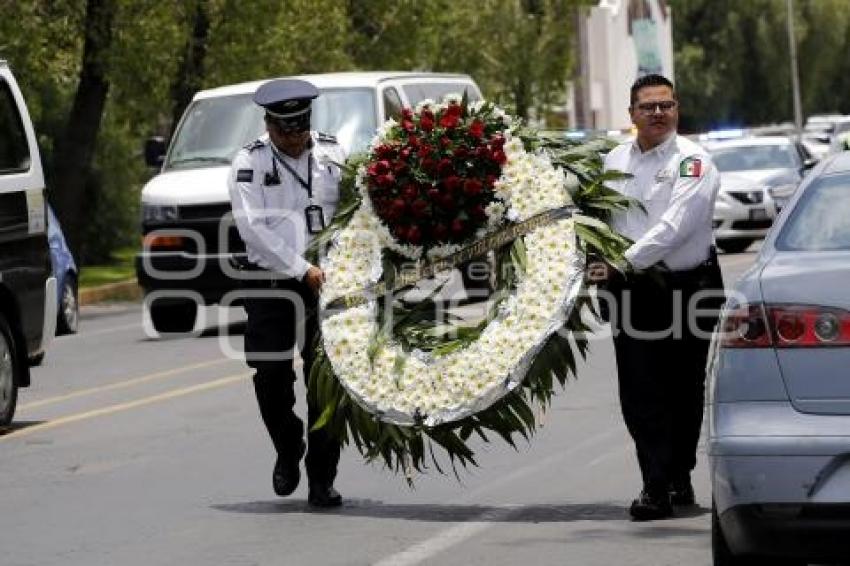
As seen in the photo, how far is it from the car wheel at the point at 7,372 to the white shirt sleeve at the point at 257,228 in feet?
12.2

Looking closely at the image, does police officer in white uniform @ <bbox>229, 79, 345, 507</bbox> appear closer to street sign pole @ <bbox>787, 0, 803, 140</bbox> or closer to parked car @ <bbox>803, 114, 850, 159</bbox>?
parked car @ <bbox>803, 114, 850, 159</bbox>

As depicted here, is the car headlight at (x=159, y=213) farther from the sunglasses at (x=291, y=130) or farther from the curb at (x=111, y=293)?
the sunglasses at (x=291, y=130)

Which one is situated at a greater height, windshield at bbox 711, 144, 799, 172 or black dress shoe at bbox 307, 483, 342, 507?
black dress shoe at bbox 307, 483, 342, 507

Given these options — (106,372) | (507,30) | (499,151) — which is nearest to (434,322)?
(499,151)

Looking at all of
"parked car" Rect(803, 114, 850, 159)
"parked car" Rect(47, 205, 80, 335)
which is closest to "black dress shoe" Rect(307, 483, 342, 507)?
"parked car" Rect(47, 205, 80, 335)

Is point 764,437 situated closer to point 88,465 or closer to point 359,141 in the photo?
point 88,465

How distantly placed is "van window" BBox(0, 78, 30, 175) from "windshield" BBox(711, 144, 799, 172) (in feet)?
74.1

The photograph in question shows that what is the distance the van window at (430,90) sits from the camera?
23062 millimetres

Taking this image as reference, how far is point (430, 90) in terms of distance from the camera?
23.7 metres

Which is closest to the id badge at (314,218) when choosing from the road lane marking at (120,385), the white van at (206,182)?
the road lane marking at (120,385)

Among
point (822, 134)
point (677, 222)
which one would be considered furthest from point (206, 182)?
point (822, 134)

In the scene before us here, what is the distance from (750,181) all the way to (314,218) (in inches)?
991

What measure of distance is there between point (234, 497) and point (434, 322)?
4.75ft

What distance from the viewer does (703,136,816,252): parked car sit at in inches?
1355
